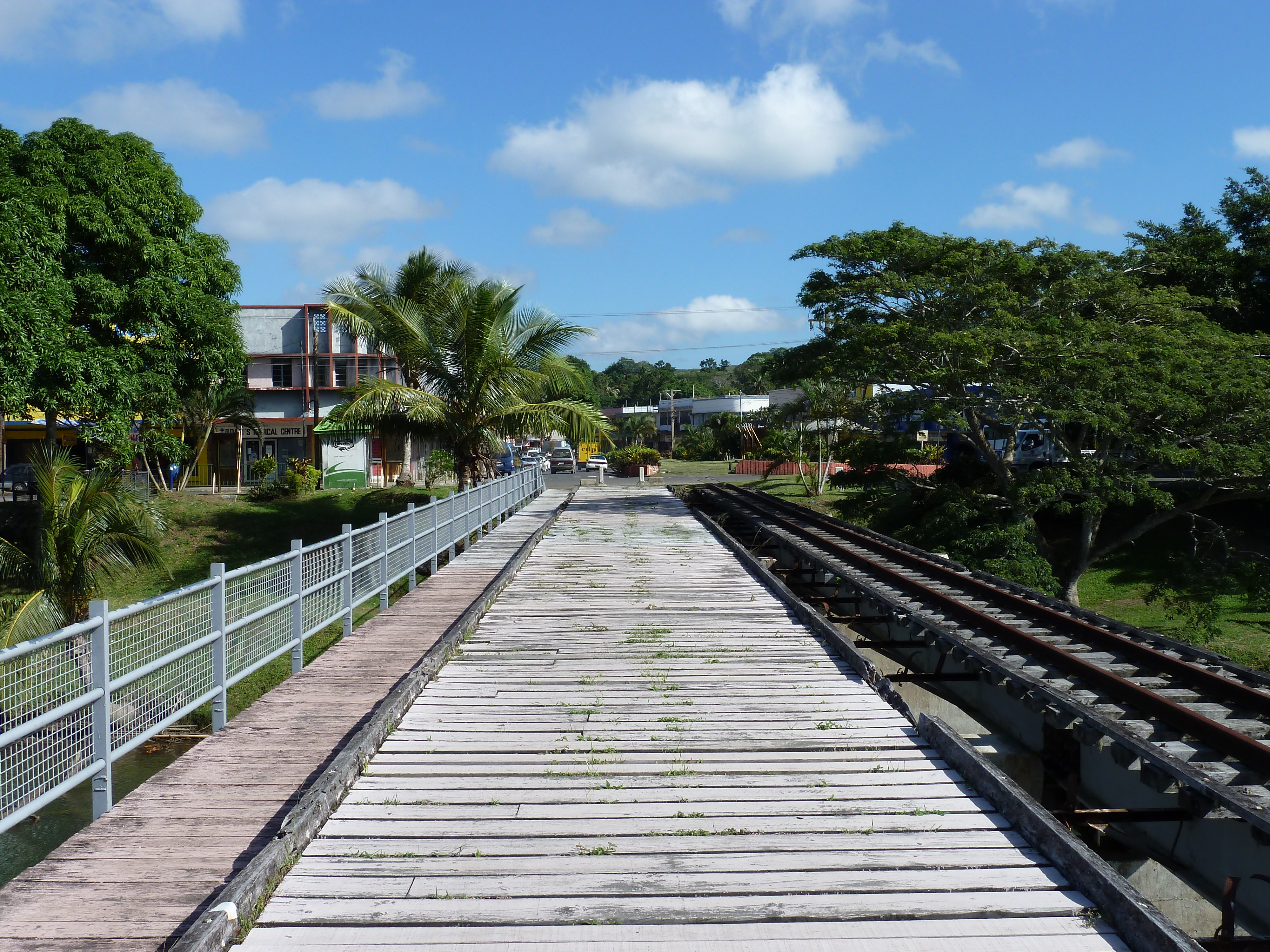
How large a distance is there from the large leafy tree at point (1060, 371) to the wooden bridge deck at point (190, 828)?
1519 centimetres

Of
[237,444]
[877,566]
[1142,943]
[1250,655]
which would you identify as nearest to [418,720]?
[1142,943]

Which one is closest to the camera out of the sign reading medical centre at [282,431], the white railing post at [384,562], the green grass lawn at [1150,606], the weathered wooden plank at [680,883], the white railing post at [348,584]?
the weathered wooden plank at [680,883]

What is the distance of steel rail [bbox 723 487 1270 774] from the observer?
660cm

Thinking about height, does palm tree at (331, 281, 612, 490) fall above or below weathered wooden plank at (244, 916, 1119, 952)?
above

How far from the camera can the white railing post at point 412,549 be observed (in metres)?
13.3

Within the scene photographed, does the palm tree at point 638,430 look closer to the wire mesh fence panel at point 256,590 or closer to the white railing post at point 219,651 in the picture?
the wire mesh fence panel at point 256,590

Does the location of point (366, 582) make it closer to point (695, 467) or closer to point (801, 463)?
point (801, 463)

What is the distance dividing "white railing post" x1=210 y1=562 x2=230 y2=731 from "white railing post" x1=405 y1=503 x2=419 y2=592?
5973 mm

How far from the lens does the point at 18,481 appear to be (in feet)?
103

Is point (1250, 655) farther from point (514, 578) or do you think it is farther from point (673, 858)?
point (673, 858)

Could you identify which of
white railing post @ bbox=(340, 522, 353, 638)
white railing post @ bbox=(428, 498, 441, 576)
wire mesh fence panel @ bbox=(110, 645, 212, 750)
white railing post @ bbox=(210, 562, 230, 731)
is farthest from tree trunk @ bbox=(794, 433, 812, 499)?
wire mesh fence panel @ bbox=(110, 645, 212, 750)

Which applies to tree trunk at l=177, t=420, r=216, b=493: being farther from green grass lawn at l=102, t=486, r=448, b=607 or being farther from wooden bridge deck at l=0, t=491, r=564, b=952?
wooden bridge deck at l=0, t=491, r=564, b=952

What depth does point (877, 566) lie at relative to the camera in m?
15.0

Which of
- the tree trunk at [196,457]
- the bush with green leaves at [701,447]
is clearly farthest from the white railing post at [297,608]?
the bush with green leaves at [701,447]
